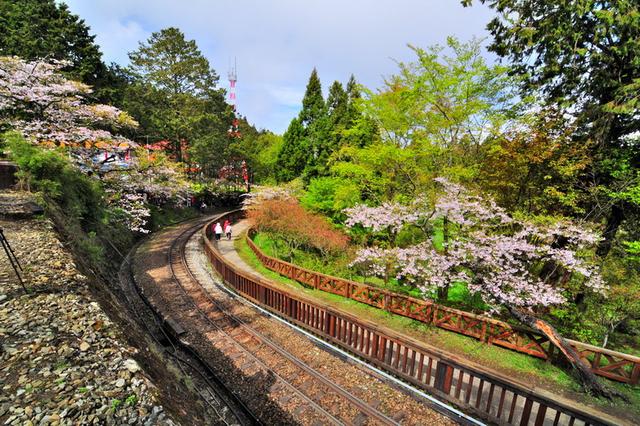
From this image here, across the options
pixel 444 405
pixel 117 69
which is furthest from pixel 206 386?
pixel 117 69

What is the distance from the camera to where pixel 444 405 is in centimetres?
644

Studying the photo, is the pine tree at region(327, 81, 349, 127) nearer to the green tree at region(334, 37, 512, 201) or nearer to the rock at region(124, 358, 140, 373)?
the green tree at region(334, 37, 512, 201)

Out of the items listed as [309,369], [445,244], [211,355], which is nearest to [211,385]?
[211,355]

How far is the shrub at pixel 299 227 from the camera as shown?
15422 mm

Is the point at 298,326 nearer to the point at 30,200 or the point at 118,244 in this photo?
the point at 30,200

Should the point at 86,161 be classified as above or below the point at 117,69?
below

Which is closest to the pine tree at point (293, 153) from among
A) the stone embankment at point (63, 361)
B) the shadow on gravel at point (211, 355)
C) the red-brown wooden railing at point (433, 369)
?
the shadow on gravel at point (211, 355)

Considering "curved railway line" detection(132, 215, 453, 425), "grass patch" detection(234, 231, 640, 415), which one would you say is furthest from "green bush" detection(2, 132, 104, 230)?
"grass patch" detection(234, 231, 640, 415)

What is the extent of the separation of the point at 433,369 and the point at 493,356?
2.35 metres

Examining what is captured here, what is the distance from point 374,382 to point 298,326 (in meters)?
3.54

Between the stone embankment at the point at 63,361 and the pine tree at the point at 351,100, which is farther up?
the pine tree at the point at 351,100

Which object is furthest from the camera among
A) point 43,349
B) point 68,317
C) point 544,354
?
point 544,354

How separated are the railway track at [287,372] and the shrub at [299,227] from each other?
5.99 m

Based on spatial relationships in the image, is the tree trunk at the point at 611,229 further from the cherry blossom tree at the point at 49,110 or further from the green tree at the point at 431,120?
the cherry blossom tree at the point at 49,110
